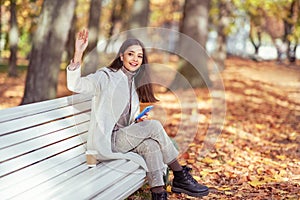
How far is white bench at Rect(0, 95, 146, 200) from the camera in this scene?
3.36m

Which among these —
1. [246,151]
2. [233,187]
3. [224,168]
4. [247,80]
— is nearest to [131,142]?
[233,187]

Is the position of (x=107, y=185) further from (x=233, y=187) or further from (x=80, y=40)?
(x=233, y=187)

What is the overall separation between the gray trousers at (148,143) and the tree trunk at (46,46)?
4351 mm

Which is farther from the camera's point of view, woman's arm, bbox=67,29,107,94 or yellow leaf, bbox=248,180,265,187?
yellow leaf, bbox=248,180,265,187

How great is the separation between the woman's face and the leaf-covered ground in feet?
4.04

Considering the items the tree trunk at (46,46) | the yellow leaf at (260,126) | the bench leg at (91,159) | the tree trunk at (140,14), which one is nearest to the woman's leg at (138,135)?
the bench leg at (91,159)

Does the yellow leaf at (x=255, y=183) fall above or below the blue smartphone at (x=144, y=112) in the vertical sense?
below

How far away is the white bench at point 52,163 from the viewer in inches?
132

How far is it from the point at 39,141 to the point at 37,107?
1.18 feet

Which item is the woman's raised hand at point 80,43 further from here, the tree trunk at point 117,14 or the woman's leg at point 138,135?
the tree trunk at point 117,14

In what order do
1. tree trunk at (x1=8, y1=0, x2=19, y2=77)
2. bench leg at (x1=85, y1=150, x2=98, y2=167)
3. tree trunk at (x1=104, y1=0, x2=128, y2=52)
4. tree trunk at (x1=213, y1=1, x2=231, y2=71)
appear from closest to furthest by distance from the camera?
bench leg at (x1=85, y1=150, x2=98, y2=167), tree trunk at (x1=8, y1=0, x2=19, y2=77), tree trunk at (x1=213, y1=1, x2=231, y2=71), tree trunk at (x1=104, y1=0, x2=128, y2=52)

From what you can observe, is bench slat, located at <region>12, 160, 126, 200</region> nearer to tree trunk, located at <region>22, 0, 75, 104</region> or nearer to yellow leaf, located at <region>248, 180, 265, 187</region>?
yellow leaf, located at <region>248, 180, 265, 187</region>

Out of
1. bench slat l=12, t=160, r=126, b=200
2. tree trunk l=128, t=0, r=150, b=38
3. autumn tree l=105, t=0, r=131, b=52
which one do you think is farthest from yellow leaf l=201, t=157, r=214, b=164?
autumn tree l=105, t=0, r=131, b=52

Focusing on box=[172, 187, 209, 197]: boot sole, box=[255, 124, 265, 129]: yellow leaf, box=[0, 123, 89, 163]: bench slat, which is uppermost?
box=[0, 123, 89, 163]: bench slat
